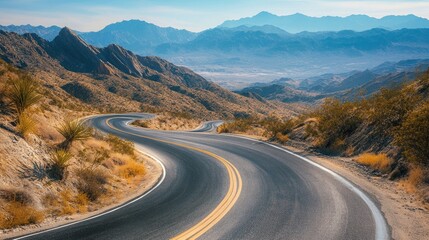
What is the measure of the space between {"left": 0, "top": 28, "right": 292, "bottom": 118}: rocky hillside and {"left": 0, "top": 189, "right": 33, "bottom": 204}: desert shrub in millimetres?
→ 78107

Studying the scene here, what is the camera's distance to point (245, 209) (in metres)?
9.48

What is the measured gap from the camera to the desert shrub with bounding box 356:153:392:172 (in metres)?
13.2

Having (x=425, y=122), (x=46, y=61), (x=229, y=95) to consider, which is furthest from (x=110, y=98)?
(x=425, y=122)

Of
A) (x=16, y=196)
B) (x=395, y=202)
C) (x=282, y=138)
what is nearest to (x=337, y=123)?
(x=282, y=138)

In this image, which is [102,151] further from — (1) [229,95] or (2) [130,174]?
(1) [229,95]

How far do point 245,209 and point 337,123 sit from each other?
11.8 meters

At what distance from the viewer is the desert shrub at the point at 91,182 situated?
1085 cm

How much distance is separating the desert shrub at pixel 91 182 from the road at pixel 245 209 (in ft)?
4.89

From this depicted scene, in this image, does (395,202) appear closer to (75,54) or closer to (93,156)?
(93,156)

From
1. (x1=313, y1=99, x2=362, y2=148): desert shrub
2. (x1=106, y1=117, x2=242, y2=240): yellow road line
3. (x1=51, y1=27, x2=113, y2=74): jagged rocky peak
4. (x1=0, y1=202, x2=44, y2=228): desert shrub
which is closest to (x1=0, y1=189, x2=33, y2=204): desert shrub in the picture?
(x1=0, y1=202, x2=44, y2=228): desert shrub

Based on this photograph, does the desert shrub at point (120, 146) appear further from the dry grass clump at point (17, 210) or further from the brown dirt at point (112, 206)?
the dry grass clump at point (17, 210)

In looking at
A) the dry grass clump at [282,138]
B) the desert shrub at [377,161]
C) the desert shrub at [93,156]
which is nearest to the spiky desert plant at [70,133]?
the desert shrub at [93,156]

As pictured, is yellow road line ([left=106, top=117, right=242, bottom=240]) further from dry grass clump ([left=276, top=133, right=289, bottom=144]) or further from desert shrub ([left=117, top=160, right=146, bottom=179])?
dry grass clump ([left=276, top=133, right=289, bottom=144])

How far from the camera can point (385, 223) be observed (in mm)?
8430
